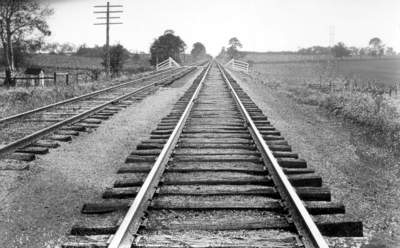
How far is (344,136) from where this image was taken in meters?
7.87

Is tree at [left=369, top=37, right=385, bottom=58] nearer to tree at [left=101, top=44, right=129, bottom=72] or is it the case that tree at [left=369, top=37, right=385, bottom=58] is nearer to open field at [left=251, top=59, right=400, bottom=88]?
open field at [left=251, top=59, right=400, bottom=88]

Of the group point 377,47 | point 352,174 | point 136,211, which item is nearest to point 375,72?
point 352,174

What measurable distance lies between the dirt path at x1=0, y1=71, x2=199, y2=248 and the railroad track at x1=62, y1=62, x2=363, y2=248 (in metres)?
0.32

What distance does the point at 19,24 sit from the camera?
39531mm

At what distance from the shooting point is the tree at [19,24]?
38.3 metres

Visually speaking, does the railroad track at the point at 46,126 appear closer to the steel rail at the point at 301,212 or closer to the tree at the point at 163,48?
the steel rail at the point at 301,212

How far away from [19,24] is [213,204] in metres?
42.4

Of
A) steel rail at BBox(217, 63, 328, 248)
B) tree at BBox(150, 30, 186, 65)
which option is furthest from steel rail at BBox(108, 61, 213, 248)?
tree at BBox(150, 30, 186, 65)

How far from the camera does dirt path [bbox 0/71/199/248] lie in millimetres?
3232

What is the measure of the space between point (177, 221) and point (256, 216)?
2.26ft

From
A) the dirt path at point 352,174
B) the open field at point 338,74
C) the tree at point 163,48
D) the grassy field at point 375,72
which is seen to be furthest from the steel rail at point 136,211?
the tree at point 163,48

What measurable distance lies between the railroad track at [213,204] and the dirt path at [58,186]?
317 millimetres

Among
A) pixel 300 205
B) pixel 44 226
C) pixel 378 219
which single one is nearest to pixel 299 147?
pixel 378 219

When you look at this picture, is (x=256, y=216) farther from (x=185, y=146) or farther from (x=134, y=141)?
(x=134, y=141)
